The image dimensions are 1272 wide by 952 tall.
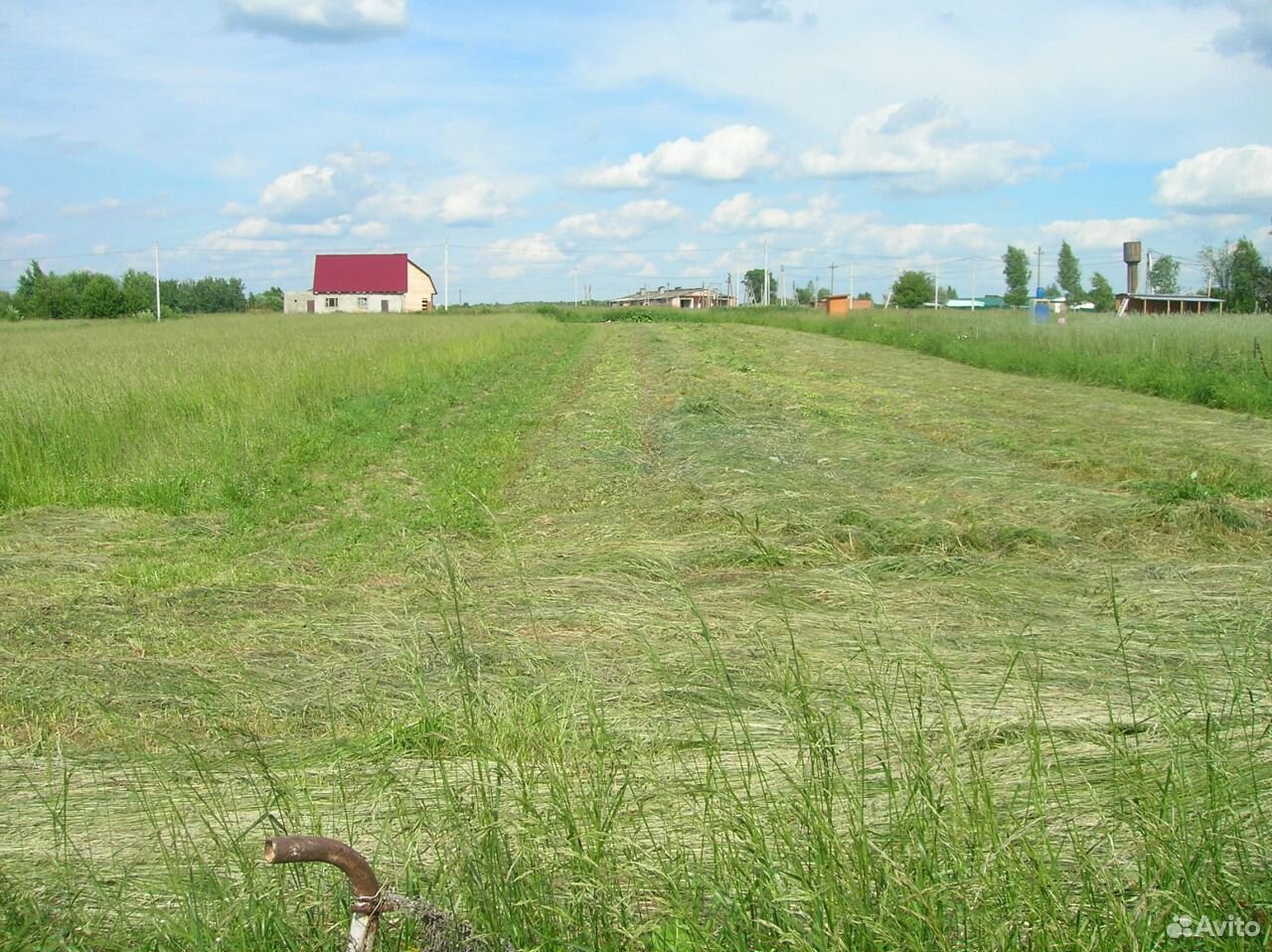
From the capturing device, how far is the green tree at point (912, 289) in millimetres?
90000

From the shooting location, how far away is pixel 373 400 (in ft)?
54.9

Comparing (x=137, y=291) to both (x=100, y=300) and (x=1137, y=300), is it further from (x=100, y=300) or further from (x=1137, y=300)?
(x=1137, y=300)

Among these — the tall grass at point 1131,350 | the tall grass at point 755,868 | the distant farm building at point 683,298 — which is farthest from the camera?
the distant farm building at point 683,298

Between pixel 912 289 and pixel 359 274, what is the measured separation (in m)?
47.3

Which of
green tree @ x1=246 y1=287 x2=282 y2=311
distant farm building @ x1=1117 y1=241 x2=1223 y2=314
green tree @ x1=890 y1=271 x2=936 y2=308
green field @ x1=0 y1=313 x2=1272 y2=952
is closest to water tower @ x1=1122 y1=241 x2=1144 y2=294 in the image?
distant farm building @ x1=1117 y1=241 x2=1223 y2=314

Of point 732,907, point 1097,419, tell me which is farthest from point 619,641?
point 1097,419

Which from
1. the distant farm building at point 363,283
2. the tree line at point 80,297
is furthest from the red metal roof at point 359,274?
the tree line at point 80,297

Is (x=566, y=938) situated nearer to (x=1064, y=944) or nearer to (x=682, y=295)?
(x=1064, y=944)

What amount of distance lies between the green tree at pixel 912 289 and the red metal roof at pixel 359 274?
4270 cm

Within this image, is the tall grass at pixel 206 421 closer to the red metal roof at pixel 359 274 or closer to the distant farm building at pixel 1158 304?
A: the distant farm building at pixel 1158 304

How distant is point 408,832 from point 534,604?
3.20m

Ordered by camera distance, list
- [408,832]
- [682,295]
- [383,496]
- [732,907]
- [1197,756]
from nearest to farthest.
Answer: [732,907] → [408,832] → [1197,756] → [383,496] → [682,295]

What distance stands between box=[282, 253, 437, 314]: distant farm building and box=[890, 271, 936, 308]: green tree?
134 feet

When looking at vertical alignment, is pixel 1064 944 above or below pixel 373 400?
below
